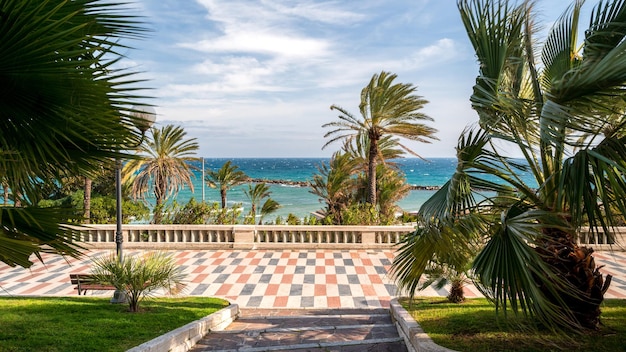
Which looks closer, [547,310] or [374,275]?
[547,310]

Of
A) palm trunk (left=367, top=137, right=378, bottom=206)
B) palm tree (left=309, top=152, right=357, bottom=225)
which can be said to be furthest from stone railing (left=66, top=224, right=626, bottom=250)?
palm tree (left=309, top=152, right=357, bottom=225)

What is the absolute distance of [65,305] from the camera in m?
6.37

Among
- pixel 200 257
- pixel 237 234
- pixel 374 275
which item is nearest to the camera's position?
pixel 374 275

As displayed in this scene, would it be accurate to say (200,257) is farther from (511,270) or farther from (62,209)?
(511,270)

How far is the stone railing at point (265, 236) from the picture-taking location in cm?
1300

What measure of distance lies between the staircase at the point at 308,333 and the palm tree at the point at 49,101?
109 inches

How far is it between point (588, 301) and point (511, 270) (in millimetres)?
1648

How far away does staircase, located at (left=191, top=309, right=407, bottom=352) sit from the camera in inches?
196

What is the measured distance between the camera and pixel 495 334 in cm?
448

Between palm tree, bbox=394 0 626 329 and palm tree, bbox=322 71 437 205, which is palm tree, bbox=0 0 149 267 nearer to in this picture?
palm tree, bbox=394 0 626 329

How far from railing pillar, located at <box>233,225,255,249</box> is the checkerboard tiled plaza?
34cm

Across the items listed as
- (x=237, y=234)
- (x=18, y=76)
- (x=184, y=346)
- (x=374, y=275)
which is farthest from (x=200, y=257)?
(x=18, y=76)

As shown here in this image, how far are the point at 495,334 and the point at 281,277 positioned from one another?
6170 mm

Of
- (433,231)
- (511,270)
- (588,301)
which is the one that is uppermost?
(433,231)
